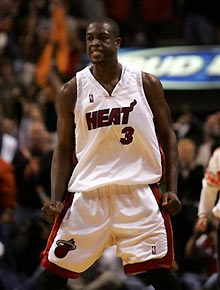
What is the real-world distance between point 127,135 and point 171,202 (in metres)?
0.49

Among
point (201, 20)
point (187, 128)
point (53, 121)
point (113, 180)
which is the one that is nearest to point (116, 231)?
point (113, 180)

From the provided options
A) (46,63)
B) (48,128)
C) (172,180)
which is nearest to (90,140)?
(172,180)

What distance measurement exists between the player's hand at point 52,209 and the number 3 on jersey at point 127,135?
0.56m

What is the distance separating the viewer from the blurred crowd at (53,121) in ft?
28.8

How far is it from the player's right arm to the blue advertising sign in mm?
6506

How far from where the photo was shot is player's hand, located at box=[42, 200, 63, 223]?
5.97 meters

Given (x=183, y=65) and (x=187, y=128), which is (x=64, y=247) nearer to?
(x=187, y=128)

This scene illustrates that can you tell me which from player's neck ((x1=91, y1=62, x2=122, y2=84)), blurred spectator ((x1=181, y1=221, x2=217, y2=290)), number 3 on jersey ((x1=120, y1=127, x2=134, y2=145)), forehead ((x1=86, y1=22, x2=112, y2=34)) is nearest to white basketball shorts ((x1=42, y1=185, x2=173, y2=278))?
number 3 on jersey ((x1=120, y1=127, x2=134, y2=145))

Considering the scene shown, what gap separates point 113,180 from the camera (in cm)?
592

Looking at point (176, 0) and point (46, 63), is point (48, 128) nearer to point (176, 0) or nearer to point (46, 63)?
point (46, 63)

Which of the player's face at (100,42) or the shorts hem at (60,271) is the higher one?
the player's face at (100,42)

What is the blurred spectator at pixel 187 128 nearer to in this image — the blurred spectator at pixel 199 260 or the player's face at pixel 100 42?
the blurred spectator at pixel 199 260

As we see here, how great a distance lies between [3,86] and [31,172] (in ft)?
8.21

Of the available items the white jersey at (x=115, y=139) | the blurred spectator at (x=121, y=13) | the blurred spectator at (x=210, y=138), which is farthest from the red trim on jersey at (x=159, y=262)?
the blurred spectator at (x=121, y=13)
